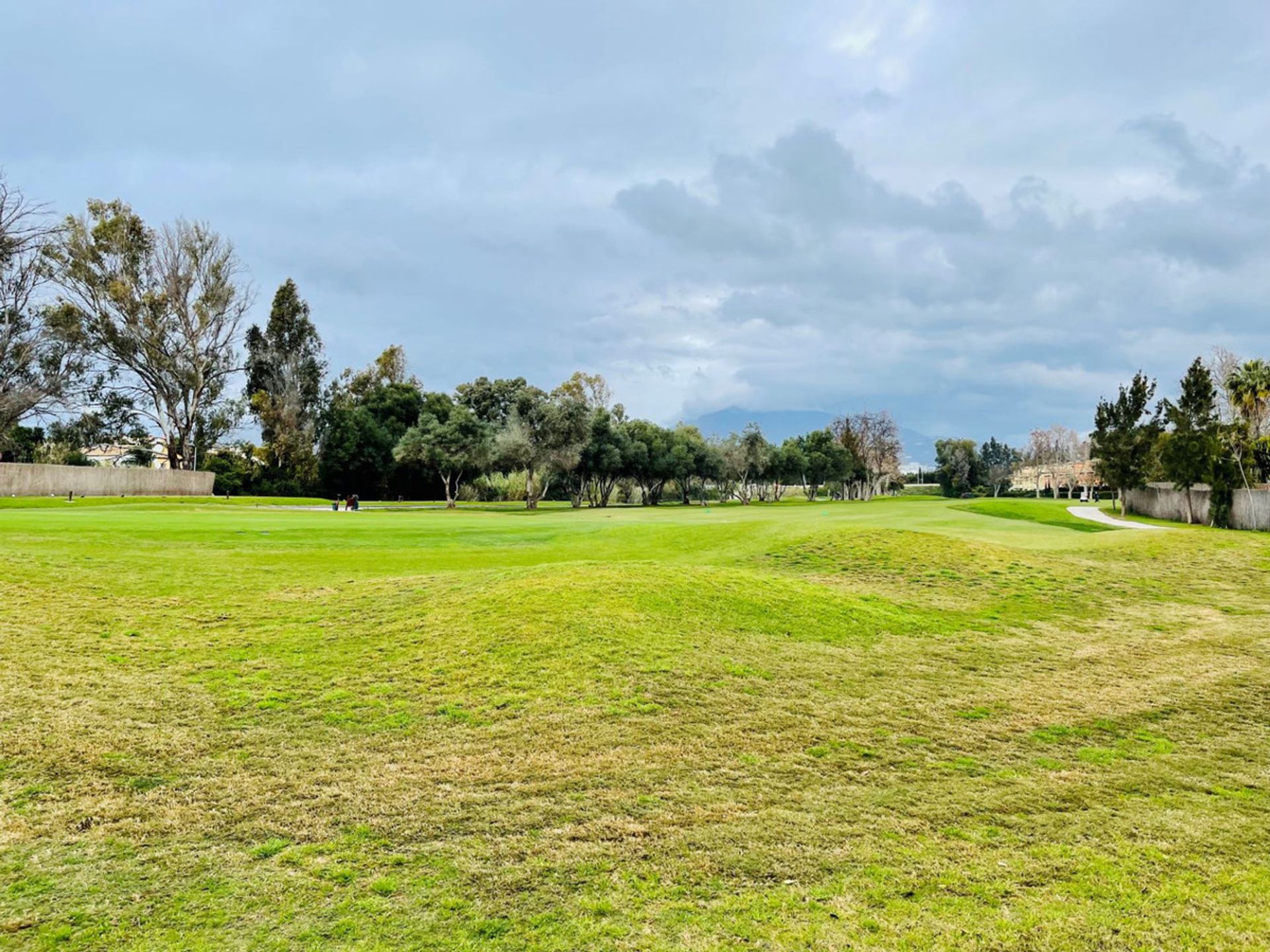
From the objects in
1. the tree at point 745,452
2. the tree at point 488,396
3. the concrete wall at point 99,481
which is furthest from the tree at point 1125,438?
the concrete wall at point 99,481

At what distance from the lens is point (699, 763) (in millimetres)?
6305

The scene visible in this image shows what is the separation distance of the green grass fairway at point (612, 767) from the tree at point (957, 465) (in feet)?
374

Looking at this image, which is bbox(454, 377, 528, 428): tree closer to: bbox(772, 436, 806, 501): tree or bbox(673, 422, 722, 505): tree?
bbox(673, 422, 722, 505): tree

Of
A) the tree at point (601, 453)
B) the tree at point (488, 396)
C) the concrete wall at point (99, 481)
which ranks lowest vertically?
the concrete wall at point (99, 481)

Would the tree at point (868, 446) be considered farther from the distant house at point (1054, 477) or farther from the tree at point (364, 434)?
the tree at point (364, 434)

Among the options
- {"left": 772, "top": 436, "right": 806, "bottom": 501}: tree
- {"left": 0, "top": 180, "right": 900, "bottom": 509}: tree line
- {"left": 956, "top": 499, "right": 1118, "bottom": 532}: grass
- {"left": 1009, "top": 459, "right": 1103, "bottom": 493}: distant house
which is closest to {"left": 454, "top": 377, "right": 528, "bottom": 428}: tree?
{"left": 0, "top": 180, "right": 900, "bottom": 509}: tree line

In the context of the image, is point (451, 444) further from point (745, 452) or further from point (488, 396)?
point (745, 452)

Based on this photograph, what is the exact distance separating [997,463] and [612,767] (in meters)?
159

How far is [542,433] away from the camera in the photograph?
56.2 m

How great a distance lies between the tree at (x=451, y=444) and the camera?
5628 centimetres

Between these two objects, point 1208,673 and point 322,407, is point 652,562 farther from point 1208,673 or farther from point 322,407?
point 322,407

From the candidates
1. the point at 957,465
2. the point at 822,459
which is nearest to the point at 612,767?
the point at 822,459

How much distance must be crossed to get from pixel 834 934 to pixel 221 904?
347cm

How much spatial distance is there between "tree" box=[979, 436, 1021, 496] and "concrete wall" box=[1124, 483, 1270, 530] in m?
68.2
